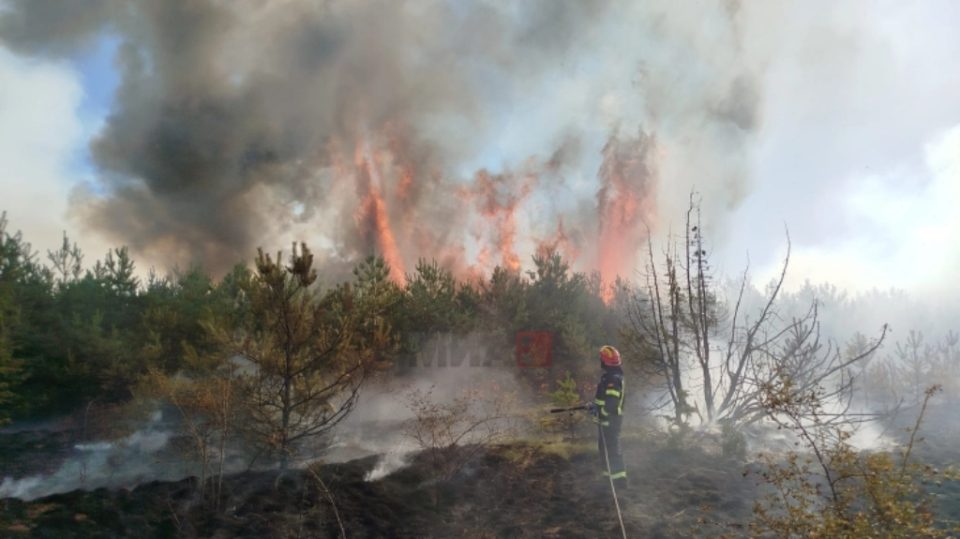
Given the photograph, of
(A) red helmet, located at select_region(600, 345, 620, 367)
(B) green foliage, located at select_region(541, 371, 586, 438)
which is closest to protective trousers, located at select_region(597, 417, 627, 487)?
(A) red helmet, located at select_region(600, 345, 620, 367)

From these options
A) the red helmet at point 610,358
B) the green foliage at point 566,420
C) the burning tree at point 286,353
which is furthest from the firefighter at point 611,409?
the burning tree at point 286,353

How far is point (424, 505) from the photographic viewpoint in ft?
35.3

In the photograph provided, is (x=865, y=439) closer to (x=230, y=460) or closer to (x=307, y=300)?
(x=307, y=300)

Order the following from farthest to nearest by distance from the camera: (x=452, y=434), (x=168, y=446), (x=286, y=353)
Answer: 1. (x=168, y=446)
2. (x=452, y=434)
3. (x=286, y=353)

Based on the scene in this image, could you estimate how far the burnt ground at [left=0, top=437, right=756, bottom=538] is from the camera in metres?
9.33

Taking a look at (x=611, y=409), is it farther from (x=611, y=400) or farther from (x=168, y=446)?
(x=168, y=446)

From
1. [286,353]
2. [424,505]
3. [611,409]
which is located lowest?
[424,505]

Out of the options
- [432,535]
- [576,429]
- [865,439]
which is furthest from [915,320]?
[432,535]

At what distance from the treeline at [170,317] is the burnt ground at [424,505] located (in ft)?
9.31

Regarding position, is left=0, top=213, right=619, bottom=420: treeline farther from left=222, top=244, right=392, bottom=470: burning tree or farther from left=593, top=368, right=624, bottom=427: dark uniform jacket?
left=593, top=368, right=624, bottom=427: dark uniform jacket

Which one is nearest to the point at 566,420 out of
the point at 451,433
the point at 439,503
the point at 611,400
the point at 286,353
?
the point at 451,433

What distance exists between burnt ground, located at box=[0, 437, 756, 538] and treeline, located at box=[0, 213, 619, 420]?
2.84 meters

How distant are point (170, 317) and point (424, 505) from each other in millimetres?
11884

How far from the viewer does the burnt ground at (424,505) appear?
9.33 m
